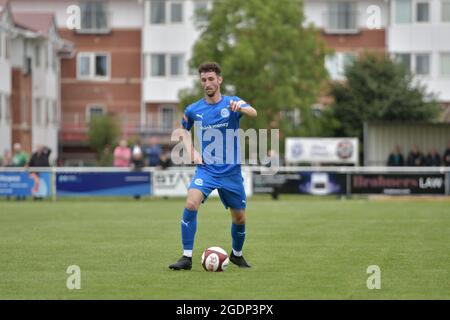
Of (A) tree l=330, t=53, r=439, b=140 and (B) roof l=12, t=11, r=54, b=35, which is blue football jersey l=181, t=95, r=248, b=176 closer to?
(A) tree l=330, t=53, r=439, b=140

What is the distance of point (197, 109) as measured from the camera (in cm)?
1333

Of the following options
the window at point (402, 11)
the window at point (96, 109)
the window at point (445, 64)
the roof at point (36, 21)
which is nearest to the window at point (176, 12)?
the window at point (96, 109)

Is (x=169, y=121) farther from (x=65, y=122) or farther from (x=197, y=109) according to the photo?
(x=197, y=109)

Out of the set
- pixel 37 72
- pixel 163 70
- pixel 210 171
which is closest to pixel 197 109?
pixel 210 171

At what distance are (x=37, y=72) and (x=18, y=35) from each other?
436cm

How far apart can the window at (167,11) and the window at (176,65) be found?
2.30 m

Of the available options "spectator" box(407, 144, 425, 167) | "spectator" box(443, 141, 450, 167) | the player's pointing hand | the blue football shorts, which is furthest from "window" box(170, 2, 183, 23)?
the player's pointing hand

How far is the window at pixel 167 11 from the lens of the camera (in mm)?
65812

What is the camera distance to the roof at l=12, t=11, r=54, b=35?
6090 centimetres

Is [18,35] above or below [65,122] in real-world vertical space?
above

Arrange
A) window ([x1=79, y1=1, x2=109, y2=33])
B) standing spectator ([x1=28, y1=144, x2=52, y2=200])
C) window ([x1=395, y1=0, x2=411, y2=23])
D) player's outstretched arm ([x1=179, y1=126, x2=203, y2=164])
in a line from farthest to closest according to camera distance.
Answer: window ([x1=79, y1=1, x2=109, y2=33]), window ([x1=395, y1=0, x2=411, y2=23]), standing spectator ([x1=28, y1=144, x2=52, y2=200]), player's outstretched arm ([x1=179, y1=126, x2=203, y2=164])

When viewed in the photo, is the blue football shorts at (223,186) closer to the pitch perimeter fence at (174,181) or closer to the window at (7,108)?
the pitch perimeter fence at (174,181)

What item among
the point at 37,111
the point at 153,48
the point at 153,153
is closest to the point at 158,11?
the point at 153,48

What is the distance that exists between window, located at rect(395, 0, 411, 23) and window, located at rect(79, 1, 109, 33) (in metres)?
18.0
